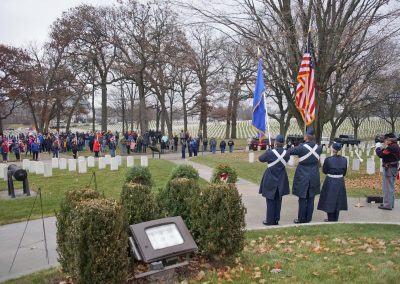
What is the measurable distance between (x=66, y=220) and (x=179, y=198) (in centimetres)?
192

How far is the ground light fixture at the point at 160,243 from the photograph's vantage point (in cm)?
526

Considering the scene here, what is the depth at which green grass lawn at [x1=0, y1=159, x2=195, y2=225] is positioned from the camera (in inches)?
433

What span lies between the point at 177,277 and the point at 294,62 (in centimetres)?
1386

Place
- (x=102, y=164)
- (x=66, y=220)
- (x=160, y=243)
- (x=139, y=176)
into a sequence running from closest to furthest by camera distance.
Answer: (x=160, y=243), (x=66, y=220), (x=139, y=176), (x=102, y=164)

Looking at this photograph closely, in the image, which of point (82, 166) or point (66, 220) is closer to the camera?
point (66, 220)

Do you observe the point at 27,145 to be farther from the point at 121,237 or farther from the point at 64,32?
the point at 121,237

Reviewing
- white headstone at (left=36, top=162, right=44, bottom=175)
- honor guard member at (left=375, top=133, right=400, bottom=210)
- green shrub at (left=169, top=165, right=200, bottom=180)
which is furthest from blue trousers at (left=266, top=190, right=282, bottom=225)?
white headstone at (left=36, top=162, right=44, bottom=175)

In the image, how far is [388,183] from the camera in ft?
34.2

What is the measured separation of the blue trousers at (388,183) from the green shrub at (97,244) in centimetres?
776

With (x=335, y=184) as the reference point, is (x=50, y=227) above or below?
below

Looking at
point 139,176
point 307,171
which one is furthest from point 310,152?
point 139,176

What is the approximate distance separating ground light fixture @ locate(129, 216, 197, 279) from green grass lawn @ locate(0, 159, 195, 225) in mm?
5916

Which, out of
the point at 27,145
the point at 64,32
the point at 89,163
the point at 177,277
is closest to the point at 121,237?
the point at 177,277

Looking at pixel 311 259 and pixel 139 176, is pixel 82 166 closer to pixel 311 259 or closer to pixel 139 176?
pixel 139 176
